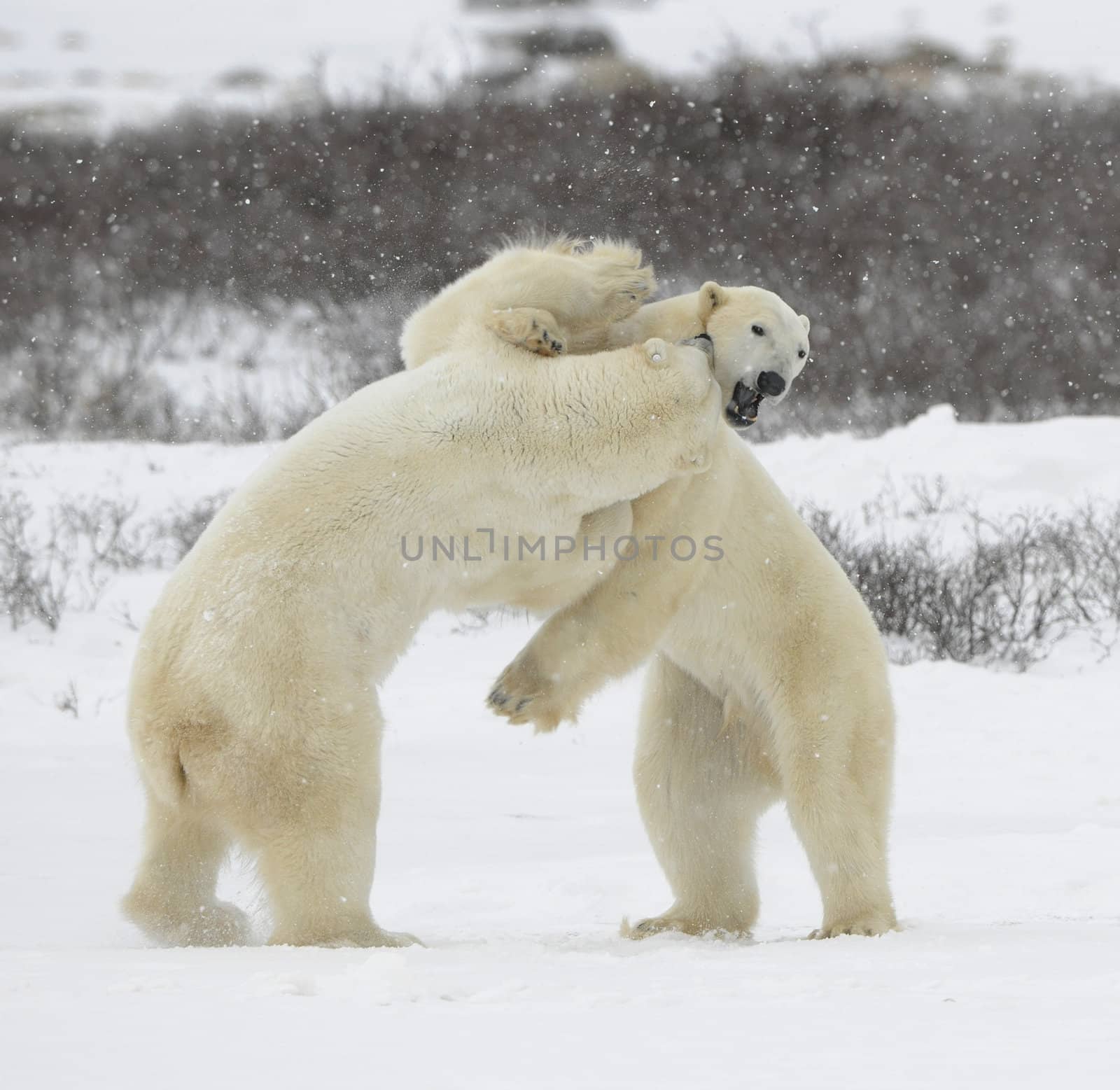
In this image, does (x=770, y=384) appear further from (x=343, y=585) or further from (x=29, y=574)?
(x=29, y=574)

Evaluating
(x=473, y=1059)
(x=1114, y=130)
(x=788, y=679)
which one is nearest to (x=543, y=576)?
(x=788, y=679)

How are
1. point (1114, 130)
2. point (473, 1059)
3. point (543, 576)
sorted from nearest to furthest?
point (473, 1059)
point (543, 576)
point (1114, 130)

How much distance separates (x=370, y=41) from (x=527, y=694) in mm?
15738

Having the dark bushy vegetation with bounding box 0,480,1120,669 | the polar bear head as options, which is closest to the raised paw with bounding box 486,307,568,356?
the polar bear head

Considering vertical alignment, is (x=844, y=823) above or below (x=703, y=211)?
below

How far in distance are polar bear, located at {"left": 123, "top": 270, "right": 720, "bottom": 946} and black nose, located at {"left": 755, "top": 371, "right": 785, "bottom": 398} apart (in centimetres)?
11

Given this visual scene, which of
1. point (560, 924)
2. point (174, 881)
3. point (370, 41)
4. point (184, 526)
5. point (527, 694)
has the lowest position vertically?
point (560, 924)

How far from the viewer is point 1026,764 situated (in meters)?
4.67

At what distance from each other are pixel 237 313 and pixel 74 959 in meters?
11.7

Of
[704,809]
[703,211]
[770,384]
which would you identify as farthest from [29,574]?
[703,211]

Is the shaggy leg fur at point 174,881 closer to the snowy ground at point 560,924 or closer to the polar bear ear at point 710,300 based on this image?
the snowy ground at point 560,924

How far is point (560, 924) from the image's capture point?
3.23 metres

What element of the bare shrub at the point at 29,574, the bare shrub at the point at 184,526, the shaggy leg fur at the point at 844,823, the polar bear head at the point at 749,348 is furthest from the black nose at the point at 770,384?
the bare shrub at the point at 184,526

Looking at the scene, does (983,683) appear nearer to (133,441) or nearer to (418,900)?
(418,900)
